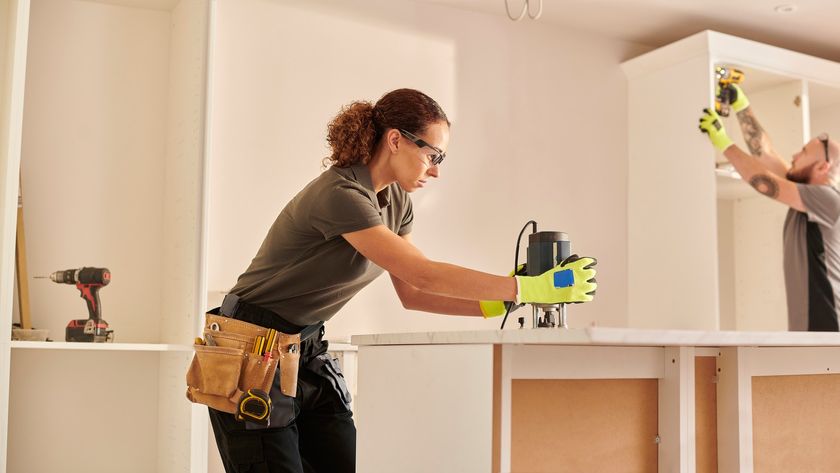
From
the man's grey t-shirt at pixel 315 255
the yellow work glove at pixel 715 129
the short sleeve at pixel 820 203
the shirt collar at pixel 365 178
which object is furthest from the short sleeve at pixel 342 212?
the short sleeve at pixel 820 203

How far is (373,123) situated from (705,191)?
8.07ft

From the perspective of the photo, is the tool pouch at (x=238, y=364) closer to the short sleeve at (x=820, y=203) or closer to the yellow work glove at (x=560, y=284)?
the yellow work glove at (x=560, y=284)

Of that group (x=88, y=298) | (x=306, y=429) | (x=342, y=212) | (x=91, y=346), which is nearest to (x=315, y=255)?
(x=342, y=212)

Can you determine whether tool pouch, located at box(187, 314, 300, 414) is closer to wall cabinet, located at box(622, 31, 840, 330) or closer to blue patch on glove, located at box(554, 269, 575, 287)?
blue patch on glove, located at box(554, 269, 575, 287)

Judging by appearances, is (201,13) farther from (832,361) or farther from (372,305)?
(832,361)

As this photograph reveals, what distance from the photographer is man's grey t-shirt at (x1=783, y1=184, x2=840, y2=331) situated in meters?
4.09

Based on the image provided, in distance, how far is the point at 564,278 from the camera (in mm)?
1797

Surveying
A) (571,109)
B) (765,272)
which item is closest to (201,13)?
(571,109)

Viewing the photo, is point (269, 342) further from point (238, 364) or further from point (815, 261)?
point (815, 261)

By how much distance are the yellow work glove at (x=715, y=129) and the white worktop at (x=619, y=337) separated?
8.41ft

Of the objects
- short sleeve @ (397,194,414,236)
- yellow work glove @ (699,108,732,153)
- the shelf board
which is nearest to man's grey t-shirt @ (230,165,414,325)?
short sleeve @ (397,194,414,236)

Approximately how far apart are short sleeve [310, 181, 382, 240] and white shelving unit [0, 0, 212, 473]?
1.21 meters

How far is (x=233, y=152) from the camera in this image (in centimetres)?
364

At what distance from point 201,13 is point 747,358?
2.19 meters
